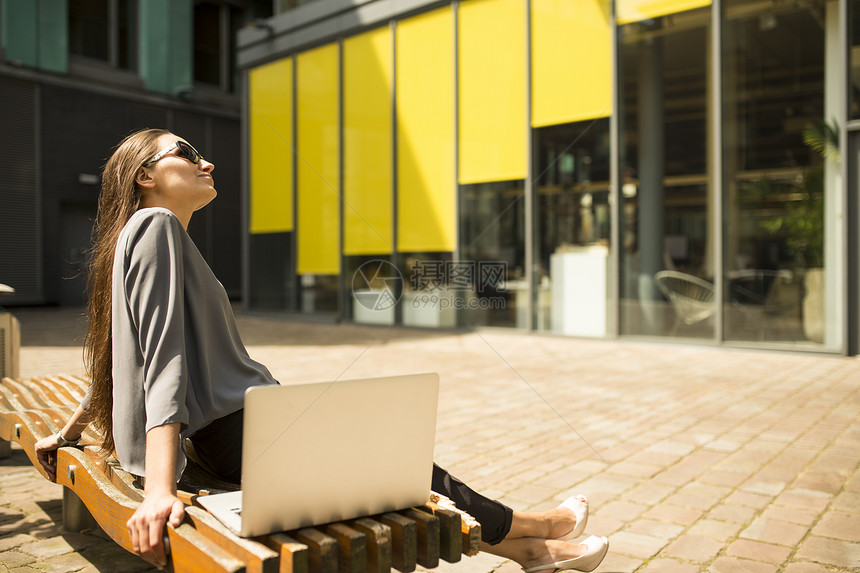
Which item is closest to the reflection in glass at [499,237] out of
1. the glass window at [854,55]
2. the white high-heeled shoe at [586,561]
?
the glass window at [854,55]

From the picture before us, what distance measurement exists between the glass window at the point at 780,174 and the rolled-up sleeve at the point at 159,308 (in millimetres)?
8071

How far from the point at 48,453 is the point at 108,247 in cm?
89

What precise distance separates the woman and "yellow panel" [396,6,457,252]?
8943mm

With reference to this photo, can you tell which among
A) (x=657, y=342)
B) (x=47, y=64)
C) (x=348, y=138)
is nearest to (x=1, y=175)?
(x=47, y=64)

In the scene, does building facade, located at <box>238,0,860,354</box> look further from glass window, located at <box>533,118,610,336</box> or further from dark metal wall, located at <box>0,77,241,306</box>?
dark metal wall, located at <box>0,77,241,306</box>

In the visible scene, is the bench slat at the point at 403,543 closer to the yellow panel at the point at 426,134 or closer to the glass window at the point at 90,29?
the yellow panel at the point at 426,134

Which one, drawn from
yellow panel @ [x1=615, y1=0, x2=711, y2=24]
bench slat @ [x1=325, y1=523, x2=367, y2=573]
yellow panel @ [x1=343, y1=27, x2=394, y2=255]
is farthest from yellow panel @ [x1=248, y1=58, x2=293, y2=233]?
bench slat @ [x1=325, y1=523, x2=367, y2=573]

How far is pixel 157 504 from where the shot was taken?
5.18 feet

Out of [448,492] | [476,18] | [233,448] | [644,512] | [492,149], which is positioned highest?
[476,18]

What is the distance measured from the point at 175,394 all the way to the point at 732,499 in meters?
2.64

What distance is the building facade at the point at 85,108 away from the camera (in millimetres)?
15891

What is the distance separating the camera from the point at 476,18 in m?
10.9

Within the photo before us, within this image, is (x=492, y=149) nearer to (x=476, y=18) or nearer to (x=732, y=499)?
(x=476, y=18)

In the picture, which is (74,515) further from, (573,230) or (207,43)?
(207,43)
